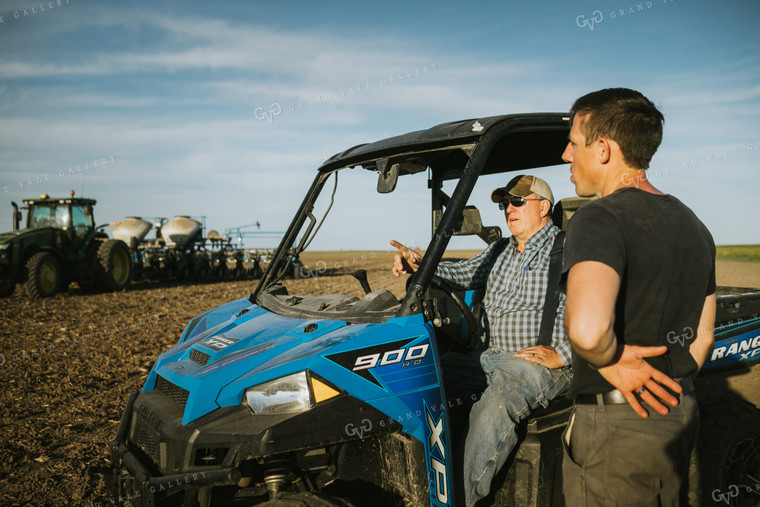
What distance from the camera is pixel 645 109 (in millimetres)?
1576

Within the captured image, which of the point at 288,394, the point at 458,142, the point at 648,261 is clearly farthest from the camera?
the point at 458,142

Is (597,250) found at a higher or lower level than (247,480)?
higher

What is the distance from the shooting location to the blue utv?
201 cm

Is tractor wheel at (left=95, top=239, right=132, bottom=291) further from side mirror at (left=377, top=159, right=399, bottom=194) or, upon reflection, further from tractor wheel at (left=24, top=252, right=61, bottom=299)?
side mirror at (left=377, top=159, right=399, bottom=194)

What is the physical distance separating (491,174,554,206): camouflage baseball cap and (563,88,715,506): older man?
1.53 meters

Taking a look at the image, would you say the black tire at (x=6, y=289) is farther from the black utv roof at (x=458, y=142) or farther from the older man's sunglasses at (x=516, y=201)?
the older man's sunglasses at (x=516, y=201)

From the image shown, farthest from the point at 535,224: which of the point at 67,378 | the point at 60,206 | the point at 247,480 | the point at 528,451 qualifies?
the point at 60,206

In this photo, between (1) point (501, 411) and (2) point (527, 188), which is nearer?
(1) point (501, 411)

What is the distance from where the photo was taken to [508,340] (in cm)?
286

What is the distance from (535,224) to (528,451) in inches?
52.6

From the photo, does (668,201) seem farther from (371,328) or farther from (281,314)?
(281,314)

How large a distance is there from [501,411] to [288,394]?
94 cm

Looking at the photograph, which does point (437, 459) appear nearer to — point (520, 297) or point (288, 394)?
point (288, 394)

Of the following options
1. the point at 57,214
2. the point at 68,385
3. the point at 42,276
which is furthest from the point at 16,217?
the point at 68,385
